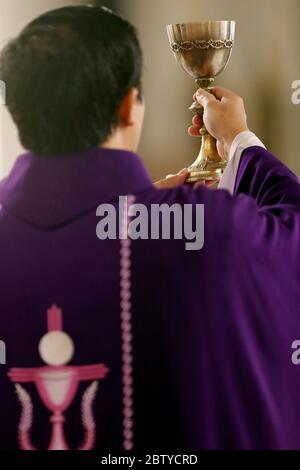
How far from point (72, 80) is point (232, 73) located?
98.1 inches

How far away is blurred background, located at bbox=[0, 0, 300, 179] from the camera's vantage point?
3.39 metres

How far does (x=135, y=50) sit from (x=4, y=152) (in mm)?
2053

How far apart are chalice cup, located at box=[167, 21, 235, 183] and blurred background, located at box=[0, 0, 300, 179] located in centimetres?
186

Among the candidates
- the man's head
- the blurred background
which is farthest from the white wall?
the man's head

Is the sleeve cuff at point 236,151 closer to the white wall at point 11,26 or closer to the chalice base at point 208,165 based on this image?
the chalice base at point 208,165

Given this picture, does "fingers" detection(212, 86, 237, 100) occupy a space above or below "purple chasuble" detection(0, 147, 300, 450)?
above

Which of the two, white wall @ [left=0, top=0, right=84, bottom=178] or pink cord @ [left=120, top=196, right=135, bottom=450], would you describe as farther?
white wall @ [left=0, top=0, right=84, bottom=178]

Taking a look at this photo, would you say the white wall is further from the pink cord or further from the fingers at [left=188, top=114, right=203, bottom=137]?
the pink cord

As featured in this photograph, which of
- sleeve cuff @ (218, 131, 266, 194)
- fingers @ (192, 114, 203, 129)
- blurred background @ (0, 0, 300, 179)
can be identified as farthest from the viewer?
blurred background @ (0, 0, 300, 179)

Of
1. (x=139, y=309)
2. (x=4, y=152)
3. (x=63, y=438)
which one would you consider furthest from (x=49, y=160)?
(x=4, y=152)

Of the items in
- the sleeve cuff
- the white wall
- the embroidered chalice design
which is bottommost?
the embroidered chalice design

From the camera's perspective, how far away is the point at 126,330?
41.7 inches

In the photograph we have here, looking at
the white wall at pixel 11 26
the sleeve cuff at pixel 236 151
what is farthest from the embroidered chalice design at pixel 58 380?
the white wall at pixel 11 26

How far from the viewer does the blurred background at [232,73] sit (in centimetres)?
339
